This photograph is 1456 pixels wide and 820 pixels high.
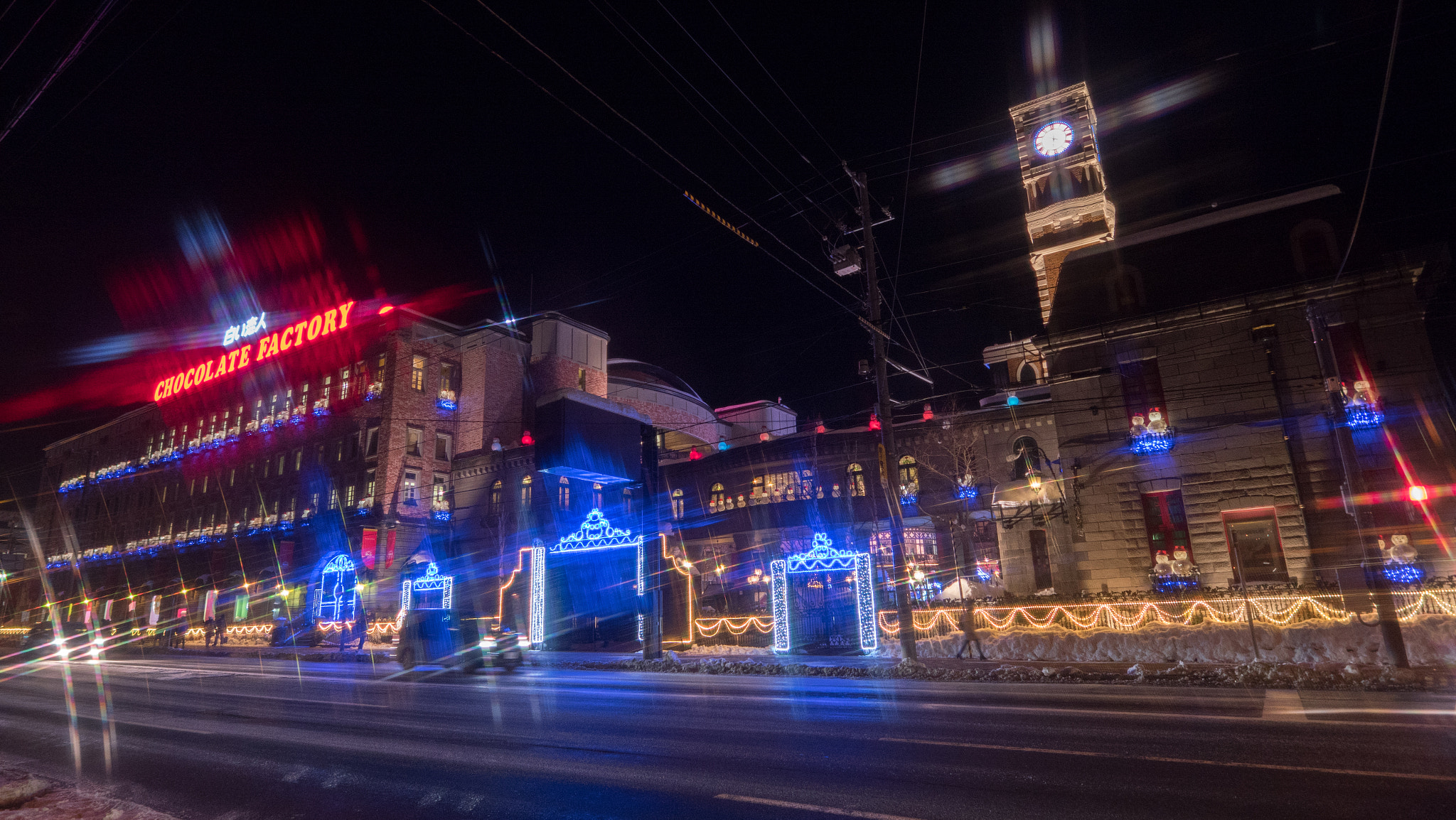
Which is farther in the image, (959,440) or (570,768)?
(959,440)

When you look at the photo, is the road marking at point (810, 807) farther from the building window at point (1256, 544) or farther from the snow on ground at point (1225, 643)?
the building window at point (1256, 544)

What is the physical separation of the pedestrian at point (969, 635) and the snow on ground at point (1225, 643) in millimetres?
145

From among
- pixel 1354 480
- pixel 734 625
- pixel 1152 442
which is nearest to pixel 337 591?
pixel 734 625

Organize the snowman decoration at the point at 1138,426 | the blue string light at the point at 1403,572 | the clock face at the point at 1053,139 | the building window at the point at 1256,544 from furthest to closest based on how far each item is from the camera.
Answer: the clock face at the point at 1053,139, the snowman decoration at the point at 1138,426, the building window at the point at 1256,544, the blue string light at the point at 1403,572

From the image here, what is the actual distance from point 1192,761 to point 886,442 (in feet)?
36.3

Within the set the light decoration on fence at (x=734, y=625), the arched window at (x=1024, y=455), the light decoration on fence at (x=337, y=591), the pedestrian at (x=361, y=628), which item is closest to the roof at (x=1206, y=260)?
the arched window at (x=1024, y=455)

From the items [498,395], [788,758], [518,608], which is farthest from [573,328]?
[788,758]

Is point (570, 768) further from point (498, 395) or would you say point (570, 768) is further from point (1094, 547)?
point (498, 395)

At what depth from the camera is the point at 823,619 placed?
73.7 feet

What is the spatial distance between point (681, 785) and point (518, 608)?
33.0 m

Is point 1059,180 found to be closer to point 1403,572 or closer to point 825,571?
point 1403,572

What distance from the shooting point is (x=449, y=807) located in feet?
20.4

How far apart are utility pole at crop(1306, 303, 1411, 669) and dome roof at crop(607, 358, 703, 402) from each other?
43.2 m

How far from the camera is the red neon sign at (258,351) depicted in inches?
1845
